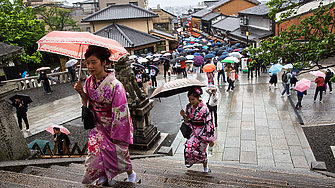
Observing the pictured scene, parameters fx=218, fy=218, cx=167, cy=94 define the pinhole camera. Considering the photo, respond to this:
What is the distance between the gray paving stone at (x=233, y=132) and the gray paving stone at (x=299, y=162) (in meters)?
2.17

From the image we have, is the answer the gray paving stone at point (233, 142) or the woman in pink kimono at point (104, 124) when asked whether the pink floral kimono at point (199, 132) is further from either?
the gray paving stone at point (233, 142)

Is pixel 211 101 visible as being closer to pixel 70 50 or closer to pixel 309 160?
pixel 309 160

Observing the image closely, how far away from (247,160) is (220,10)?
54.2m

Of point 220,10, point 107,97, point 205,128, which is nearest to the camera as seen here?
point 107,97

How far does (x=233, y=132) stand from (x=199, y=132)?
4.87 meters

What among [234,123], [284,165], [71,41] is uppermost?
[71,41]

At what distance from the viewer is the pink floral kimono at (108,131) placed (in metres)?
3.03

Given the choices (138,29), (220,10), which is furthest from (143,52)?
(220,10)

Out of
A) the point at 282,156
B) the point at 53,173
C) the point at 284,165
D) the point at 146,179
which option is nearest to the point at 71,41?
the point at 53,173

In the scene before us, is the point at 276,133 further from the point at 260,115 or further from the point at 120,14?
the point at 120,14

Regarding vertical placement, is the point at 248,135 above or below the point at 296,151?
above

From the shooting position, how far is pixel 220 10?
5456 centimetres

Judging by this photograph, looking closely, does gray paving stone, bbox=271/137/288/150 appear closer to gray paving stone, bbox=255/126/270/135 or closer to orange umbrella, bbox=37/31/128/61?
gray paving stone, bbox=255/126/270/135

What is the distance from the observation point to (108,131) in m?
3.14
